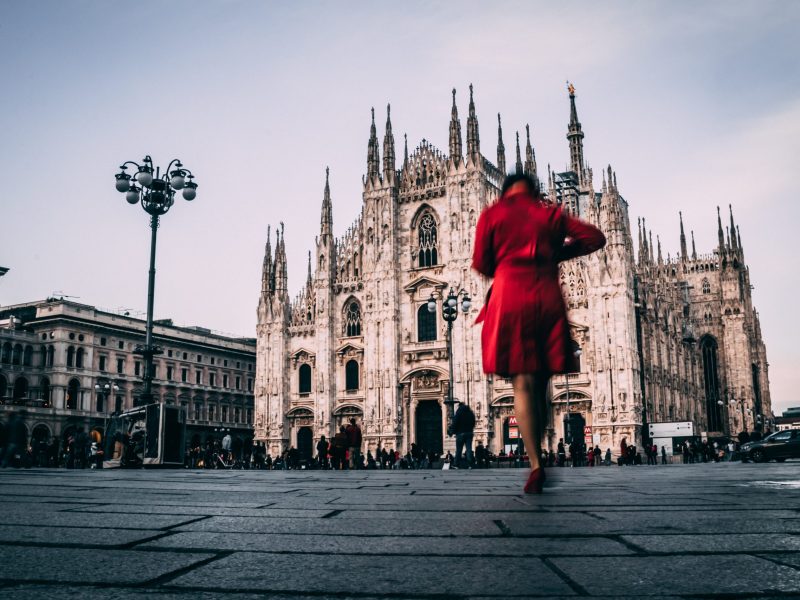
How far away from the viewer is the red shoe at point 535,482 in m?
4.74

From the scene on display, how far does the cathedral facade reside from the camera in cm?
3544

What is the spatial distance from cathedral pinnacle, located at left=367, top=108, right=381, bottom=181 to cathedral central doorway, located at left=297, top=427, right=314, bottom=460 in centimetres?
1415

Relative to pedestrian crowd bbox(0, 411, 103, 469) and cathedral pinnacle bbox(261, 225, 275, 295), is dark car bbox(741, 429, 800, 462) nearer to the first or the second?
pedestrian crowd bbox(0, 411, 103, 469)

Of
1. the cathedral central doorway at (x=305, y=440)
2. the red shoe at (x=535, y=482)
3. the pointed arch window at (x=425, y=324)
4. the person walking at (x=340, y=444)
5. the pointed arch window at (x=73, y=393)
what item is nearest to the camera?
the red shoe at (x=535, y=482)

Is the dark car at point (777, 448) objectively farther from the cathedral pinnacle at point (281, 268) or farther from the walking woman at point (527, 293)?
the cathedral pinnacle at point (281, 268)

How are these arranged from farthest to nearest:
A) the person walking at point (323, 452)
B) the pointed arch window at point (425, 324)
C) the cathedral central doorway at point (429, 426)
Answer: the pointed arch window at point (425, 324) → the cathedral central doorway at point (429, 426) → the person walking at point (323, 452)

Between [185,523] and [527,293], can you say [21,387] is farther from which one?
[185,523]

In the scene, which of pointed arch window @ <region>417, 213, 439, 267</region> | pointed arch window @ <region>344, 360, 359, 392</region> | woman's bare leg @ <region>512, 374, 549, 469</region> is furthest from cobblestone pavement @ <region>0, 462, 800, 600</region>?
pointed arch window @ <region>344, 360, 359, 392</region>

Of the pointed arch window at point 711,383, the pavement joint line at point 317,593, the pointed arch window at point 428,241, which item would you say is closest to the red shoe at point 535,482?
the pavement joint line at point 317,593

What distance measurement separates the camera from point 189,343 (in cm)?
5919

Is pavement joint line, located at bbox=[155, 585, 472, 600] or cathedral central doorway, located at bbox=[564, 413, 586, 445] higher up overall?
cathedral central doorway, located at bbox=[564, 413, 586, 445]

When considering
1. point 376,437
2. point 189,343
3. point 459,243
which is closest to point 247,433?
point 189,343

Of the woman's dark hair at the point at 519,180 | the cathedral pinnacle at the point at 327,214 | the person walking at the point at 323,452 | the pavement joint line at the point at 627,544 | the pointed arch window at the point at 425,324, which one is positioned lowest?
the person walking at the point at 323,452

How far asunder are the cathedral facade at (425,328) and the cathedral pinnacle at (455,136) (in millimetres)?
52
